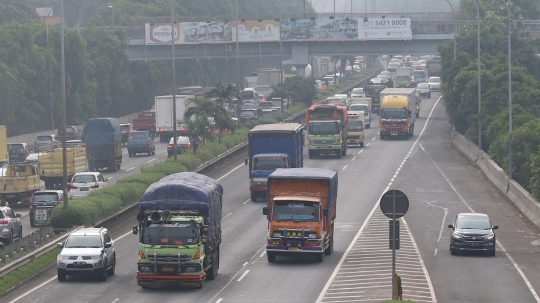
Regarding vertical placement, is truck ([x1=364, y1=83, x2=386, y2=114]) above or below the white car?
above

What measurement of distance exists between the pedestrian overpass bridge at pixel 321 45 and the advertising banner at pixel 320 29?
563 mm

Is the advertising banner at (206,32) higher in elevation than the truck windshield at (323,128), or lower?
higher

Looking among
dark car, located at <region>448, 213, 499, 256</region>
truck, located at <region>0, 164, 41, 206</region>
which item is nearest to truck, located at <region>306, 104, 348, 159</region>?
truck, located at <region>0, 164, 41, 206</region>

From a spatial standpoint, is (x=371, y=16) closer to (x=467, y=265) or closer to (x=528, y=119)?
(x=528, y=119)

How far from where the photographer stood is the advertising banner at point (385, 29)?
106m

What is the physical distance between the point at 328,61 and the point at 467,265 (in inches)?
6137

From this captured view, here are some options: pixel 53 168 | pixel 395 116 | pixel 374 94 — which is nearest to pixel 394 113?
pixel 395 116

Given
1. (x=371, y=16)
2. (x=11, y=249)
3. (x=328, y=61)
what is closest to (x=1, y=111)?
(x=371, y=16)

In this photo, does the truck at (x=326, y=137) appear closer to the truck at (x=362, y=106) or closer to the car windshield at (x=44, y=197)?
the truck at (x=362, y=106)

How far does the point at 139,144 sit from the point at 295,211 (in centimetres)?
4234

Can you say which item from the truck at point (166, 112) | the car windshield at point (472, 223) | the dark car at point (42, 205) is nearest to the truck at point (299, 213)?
the car windshield at point (472, 223)

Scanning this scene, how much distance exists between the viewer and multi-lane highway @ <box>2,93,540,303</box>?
2871cm

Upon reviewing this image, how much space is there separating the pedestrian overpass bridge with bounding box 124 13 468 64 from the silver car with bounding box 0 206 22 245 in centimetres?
6587

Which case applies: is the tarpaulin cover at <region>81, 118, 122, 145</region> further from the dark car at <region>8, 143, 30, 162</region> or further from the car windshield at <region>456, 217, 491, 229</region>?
the car windshield at <region>456, 217, 491, 229</region>
